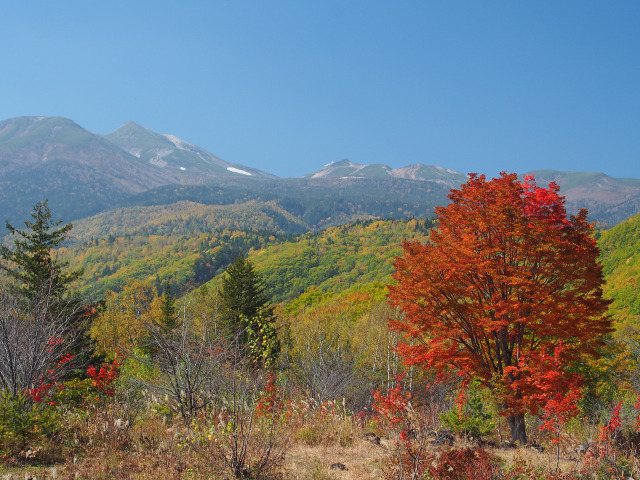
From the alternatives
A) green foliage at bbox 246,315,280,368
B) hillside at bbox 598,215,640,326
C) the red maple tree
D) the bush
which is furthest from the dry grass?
hillside at bbox 598,215,640,326

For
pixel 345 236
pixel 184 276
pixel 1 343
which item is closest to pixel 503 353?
pixel 1 343

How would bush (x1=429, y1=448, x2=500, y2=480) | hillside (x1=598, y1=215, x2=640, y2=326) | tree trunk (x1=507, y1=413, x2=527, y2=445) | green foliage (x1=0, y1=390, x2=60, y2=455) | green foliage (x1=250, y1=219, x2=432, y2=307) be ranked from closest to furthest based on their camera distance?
green foliage (x1=0, y1=390, x2=60, y2=455), bush (x1=429, y1=448, x2=500, y2=480), tree trunk (x1=507, y1=413, x2=527, y2=445), hillside (x1=598, y1=215, x2=640, y2=326), green foliage (x1=250, y1=219, x2=432, y2=307)

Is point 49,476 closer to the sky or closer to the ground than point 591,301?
closer to the ground

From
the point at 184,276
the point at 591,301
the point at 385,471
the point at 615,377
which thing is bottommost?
the point at 184,276

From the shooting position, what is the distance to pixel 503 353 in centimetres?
1289

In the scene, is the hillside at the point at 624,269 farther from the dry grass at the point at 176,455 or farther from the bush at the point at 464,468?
the bush at the point at 464,468

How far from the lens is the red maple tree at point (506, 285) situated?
1131 cm

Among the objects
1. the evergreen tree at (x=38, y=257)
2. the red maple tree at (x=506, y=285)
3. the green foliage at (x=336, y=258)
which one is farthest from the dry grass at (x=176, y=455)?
the green foliage at (x=336, y=258)

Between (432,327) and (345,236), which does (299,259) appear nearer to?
(345,236)

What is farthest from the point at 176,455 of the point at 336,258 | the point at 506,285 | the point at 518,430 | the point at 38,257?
the point at 336,258

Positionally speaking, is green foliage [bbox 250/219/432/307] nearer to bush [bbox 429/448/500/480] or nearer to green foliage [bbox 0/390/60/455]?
bush [bbox 429/448/500/480]

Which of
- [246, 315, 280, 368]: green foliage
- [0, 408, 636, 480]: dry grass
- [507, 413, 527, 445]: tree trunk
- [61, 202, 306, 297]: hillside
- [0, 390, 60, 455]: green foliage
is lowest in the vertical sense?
[61, 202, 306, 297]: hillside

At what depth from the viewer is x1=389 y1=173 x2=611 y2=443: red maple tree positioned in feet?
37.1

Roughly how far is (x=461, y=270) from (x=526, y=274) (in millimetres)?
1555
